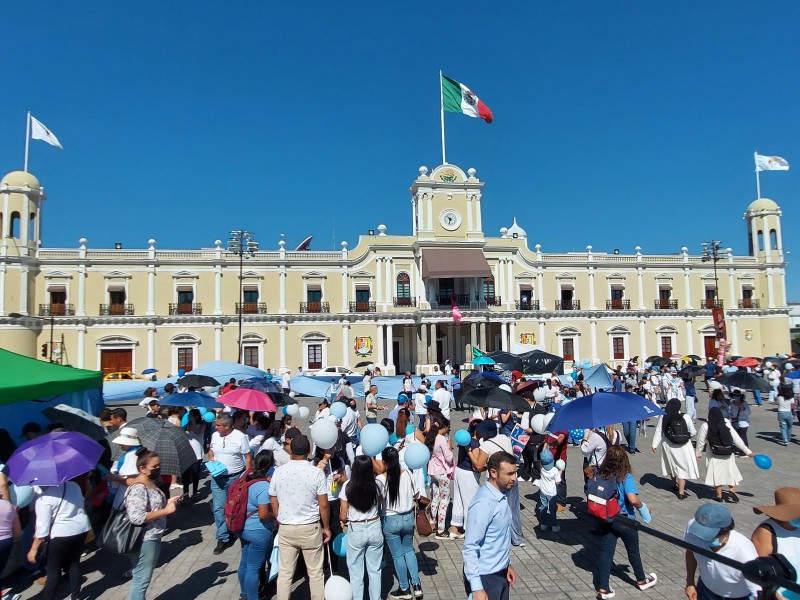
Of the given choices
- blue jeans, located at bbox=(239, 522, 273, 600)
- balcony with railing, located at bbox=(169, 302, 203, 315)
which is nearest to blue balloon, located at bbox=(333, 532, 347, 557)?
blue jeans, located at bbox=(239, 522, 273, 600)

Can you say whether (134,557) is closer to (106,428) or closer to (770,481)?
(106,428)

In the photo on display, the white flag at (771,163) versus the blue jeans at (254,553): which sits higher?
the white flag at (771,163)

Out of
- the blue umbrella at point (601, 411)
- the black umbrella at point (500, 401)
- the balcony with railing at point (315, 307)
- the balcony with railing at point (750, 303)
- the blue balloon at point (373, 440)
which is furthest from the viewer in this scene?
the balcony with railing at point (750, 303)

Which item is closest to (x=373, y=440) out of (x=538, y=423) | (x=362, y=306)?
(x=538, y=423)

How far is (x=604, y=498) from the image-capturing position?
5.33 m

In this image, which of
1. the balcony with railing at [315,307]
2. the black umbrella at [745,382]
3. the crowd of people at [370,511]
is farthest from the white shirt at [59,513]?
the balcony with railing at [315,307]

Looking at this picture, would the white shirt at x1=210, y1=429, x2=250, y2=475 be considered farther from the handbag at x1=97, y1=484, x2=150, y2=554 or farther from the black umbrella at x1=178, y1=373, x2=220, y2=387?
the black umbrella at x1=178, y1=373, x2=220, y2=387

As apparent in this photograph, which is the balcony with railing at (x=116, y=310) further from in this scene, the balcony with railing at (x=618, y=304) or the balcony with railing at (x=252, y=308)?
the balcony with railing at (x=618, y=304)

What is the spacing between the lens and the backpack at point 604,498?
5.29m

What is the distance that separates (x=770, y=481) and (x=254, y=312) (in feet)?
96.7

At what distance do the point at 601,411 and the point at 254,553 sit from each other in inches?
170

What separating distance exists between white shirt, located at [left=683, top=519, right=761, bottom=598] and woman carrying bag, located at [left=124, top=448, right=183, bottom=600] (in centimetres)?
443

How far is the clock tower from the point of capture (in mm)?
35438

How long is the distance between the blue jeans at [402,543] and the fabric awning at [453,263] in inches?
1131
